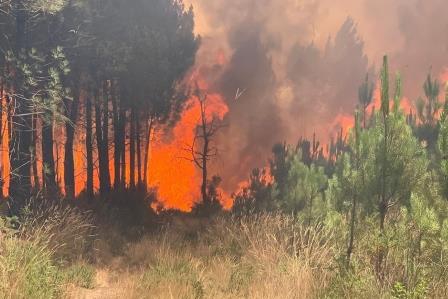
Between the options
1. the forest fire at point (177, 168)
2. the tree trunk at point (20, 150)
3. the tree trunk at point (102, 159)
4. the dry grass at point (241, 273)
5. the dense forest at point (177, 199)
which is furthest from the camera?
the forest fire at point (177, 168)

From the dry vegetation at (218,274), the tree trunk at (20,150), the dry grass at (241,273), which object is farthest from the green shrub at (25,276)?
the tree trunk at (20,150)

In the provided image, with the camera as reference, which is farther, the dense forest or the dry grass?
the dry grass

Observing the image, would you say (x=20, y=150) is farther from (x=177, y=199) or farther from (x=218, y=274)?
(x=177, y=199)

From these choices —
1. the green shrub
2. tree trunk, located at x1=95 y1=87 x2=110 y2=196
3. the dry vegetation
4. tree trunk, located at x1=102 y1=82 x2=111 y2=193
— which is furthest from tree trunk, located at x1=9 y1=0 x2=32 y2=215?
tree trunk, located at x1=95 y1=87 x2=110 y2=196

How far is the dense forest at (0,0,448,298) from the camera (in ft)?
19.2

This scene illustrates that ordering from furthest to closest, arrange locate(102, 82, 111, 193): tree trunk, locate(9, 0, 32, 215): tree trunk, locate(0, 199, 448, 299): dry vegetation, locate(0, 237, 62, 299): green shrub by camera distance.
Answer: locate(102, 82, 111, 193): tree trunk, locate(9, 0, 32, 215): tree trunk, locate(0, 199, 448, 299): dry vegetation, locate(0, 237, 62, 299): green shrub

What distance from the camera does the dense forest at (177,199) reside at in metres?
5.87

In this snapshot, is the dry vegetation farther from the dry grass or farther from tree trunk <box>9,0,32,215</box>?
tree trunk <box>9,0,32,215</box>

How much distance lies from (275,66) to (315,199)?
24814 mm

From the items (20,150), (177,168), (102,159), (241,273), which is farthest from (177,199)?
(241,273)

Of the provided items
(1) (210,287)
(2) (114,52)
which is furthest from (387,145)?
(2) (114,52)

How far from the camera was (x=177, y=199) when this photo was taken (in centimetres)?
2470

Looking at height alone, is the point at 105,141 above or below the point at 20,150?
above

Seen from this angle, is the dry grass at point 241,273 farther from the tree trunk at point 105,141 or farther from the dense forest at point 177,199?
the tree trunk at point 105,141
